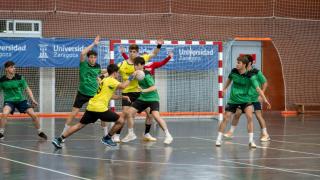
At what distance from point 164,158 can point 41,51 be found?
16.4 meters

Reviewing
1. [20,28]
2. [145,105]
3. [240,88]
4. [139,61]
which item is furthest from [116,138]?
[20,28]

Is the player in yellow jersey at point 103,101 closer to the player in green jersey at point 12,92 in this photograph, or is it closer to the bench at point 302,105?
the player in green jersey at point 12,92

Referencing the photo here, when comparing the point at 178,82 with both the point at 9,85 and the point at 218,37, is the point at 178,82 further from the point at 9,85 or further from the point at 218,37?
the point at 9,85

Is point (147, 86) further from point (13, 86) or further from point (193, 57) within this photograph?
point (193, 57)

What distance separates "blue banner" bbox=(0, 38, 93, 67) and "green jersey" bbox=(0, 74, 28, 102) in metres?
11.1

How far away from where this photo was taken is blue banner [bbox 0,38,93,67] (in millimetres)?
28219

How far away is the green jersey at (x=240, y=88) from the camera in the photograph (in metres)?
15.6

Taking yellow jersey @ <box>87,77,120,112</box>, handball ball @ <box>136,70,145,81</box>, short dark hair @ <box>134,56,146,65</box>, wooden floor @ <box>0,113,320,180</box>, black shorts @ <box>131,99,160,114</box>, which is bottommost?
wooden floor @ <box>0,113,320,180</box>

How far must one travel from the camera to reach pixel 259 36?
3234 centimetres

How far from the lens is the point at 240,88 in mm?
15781

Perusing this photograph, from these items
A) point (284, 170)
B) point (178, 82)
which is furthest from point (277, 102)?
point (284, 170)

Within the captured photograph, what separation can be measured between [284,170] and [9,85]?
8.24 metres

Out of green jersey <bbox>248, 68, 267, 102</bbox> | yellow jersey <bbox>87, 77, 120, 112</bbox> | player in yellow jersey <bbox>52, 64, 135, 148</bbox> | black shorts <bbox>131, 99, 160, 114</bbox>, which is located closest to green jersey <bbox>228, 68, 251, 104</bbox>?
green jersey <bbox>248, 68, 267, 102</bbox>

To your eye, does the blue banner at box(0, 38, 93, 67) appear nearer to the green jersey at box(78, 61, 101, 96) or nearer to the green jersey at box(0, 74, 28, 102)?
the green jersey at box(0, 74, 28, 102)
